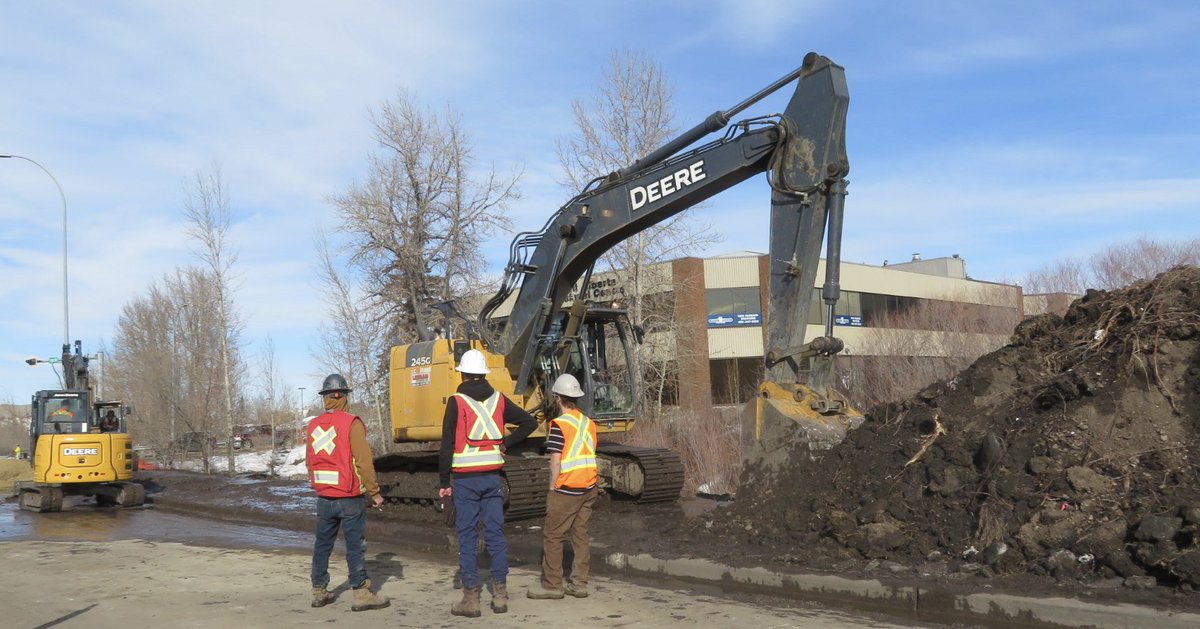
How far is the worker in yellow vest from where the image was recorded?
7750mm

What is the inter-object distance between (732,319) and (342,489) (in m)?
33.7

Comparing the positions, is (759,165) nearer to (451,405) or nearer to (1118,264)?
(451,405)

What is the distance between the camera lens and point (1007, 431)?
8.61 meters

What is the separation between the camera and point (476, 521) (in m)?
7.48

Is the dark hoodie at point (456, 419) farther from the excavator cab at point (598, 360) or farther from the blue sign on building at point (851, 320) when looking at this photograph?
the blue sign on building at point (851, 320)

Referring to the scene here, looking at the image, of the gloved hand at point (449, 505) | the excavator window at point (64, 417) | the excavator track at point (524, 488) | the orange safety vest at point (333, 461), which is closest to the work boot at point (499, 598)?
the gloved hand at point (449, 505)

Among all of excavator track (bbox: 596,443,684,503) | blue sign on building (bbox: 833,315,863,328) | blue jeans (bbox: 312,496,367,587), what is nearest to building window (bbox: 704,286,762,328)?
blue sign on building (bbox: 833,315,863,328)

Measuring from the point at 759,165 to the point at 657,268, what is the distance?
18.1 m

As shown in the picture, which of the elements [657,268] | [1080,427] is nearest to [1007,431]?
[1080,427]

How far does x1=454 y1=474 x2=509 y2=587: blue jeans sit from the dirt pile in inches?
104

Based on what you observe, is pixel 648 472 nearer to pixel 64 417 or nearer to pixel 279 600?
pixel 279 600

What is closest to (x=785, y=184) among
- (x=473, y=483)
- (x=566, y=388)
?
(x=566, y=388)

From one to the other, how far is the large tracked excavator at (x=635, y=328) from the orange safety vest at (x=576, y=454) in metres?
2.44

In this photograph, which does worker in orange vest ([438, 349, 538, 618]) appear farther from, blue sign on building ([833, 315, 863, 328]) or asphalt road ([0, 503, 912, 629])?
blue sign on building ([833, 315, 863, 328])
